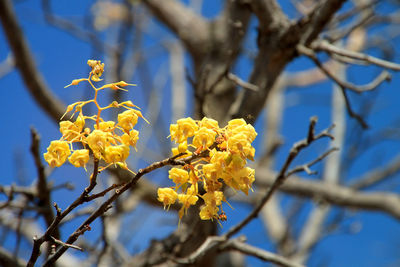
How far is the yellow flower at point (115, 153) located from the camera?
2.54 ft

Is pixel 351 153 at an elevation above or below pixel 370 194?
above

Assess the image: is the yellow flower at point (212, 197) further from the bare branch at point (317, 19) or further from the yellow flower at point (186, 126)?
the bare branch at point (317, 19)

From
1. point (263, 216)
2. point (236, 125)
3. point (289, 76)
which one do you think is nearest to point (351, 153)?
point (263, 216)

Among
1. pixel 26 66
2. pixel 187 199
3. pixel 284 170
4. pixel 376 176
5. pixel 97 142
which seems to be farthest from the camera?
pixel 376 176

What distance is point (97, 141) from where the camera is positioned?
754 mm

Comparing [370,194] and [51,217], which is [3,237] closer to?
[51,217]

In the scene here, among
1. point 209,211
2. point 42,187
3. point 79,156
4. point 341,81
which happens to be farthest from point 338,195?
point 79,156

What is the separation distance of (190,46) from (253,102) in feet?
3.04

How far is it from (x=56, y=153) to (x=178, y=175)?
0.25 m

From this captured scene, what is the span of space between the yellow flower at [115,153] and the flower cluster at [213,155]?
10 centimetres

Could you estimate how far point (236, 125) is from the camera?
82 cm

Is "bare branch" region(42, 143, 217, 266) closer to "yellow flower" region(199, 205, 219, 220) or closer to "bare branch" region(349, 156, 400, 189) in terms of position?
"yellow flower" region(199, 205, 219, 220)

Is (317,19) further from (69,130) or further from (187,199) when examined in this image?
(69,130)

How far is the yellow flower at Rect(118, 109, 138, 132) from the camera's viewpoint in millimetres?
788
